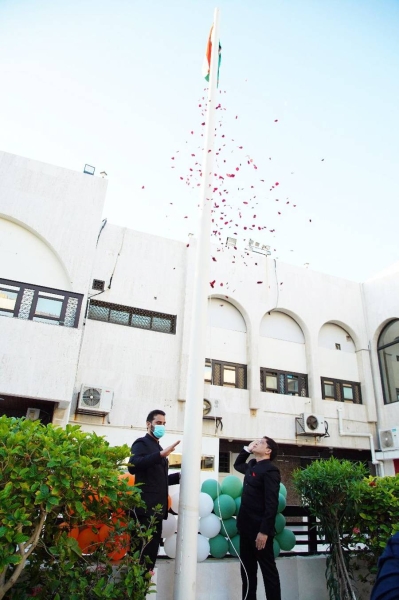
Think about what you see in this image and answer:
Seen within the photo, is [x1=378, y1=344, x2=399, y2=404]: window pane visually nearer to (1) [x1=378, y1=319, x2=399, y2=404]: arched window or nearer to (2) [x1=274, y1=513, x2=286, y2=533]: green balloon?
(1) [x1=378, y1=319, x2=399, y2=404]: arched window

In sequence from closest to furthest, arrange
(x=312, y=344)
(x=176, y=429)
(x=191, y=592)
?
(x=191, y=592) → (x=176, y=429) → (x=312, y=344)

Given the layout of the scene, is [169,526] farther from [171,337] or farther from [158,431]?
[171,337]

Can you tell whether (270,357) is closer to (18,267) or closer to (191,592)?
(18,267)

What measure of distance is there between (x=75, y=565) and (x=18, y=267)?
7768 mm

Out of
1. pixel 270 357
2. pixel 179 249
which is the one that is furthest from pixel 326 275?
pixel 179 249

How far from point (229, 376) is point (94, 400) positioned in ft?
12.6

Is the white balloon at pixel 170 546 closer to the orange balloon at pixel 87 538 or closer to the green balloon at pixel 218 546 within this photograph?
the green balloon at pixel 218 546

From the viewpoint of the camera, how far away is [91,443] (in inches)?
112

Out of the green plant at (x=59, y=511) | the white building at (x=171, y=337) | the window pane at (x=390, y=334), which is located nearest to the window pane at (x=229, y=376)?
the white building at (x=171, y=337)

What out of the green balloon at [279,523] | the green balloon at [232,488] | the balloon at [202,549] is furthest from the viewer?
the green balloon at [232,488]

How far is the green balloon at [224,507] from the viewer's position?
4.26m

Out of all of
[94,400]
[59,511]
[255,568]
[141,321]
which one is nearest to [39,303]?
[94,400]

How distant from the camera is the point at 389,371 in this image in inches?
511

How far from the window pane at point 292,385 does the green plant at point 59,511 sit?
9701 millimetres
